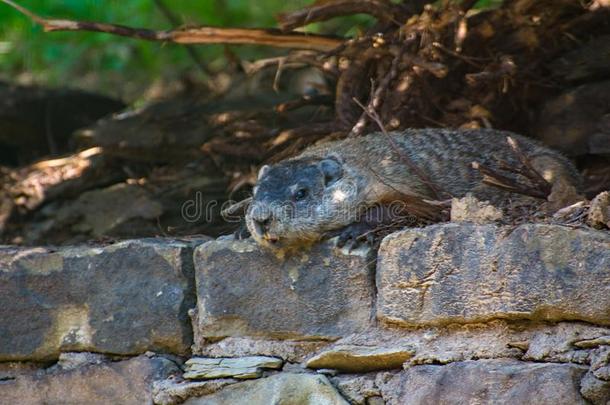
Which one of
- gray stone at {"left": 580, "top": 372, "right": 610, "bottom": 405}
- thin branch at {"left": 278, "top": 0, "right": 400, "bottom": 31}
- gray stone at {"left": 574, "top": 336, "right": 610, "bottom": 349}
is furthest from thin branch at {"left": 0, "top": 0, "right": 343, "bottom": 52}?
gray stone at {"left": 580, "top": 372, "right": 610, "bottom": 405}

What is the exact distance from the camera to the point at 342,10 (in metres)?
5.80

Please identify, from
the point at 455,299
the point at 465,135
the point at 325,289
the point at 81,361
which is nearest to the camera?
the point at 455,299

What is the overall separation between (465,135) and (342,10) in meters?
1.00

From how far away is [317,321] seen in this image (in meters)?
4.39

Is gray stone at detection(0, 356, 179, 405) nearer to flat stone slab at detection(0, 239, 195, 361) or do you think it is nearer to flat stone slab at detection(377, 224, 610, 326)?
flat stone slab at detection(0, 239, 195, 361)

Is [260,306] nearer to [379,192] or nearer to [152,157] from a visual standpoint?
[379,192]

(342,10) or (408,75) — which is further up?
(342,10)

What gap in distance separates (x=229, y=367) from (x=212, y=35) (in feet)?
7.38

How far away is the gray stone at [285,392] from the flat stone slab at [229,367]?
0.05m

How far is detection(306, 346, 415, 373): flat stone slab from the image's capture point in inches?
162

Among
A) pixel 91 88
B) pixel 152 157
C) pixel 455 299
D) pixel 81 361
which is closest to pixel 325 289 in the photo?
pixel 455 299

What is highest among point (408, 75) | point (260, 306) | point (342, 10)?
point (342, 10)

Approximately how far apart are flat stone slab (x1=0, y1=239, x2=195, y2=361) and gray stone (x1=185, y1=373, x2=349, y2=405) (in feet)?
1.48

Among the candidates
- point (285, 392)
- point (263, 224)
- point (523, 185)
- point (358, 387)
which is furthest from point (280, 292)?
point (523, 185)
